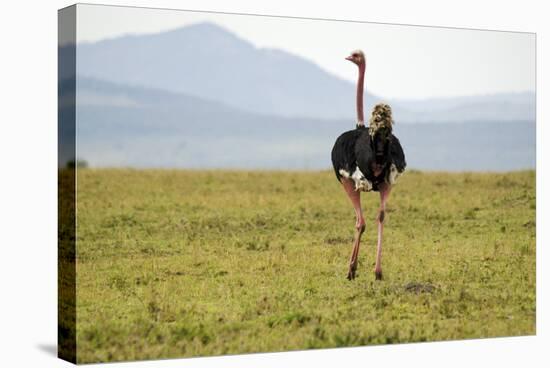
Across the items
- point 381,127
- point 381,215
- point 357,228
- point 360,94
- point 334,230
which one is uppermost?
point 360,94

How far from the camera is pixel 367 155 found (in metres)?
13.9

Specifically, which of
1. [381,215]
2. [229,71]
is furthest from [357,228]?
[229,71]

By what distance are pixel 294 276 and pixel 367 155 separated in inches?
71.4

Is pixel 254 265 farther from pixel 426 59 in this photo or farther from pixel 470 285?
pixel 426 59

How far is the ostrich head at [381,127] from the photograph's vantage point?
13547mm

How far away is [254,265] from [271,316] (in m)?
1.63

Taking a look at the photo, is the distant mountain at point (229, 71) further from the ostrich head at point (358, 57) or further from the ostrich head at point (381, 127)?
the ostrich head at point (381, 127)

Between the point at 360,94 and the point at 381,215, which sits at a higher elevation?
the point at 360,94

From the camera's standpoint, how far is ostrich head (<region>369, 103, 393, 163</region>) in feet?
44.4

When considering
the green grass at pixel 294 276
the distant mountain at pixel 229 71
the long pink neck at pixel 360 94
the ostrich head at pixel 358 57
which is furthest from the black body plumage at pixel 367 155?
the green grass at pixel 294 276

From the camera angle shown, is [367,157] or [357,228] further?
[357,228]

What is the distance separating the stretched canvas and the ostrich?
0.08 ft

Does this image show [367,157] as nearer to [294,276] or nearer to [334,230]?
[294,276]

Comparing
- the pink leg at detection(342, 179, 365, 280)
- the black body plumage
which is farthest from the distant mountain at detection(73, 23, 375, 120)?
the pink leg at detection(342, 179, 365, 280)
